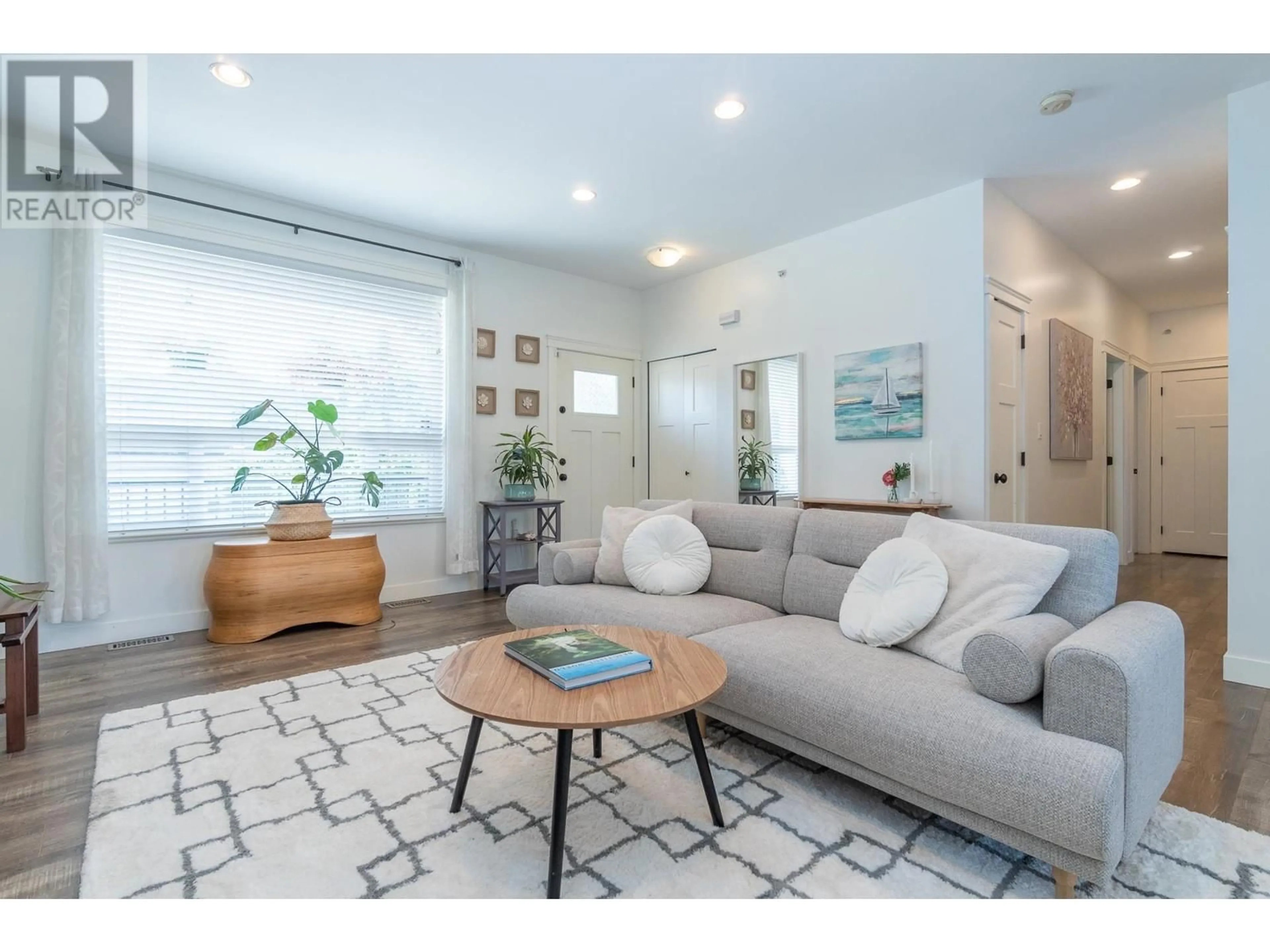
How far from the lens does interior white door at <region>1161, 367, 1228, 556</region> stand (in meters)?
6.28

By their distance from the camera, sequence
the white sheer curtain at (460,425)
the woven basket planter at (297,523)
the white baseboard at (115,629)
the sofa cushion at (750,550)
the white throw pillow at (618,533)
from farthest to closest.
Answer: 1. the white sheer curtain at (460,425)
2. the woven basket planter at (297,523)
3. the white baseboard at (115,629)
4. the white throw pillow at (618,533)
5. the sofa cushion at (750,550)

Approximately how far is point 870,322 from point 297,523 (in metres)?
3.93

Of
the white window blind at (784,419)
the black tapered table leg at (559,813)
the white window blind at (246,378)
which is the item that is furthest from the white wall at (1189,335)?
the black tapered table leg at (559,813)

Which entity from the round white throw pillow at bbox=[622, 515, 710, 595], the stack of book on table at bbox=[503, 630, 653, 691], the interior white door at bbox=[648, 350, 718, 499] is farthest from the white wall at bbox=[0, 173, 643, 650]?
the stack of book on table at bbox=[503, 630, 653, 691]

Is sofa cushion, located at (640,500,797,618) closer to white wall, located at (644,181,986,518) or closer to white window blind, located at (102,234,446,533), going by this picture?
white wall, located at (644,181,986,518)

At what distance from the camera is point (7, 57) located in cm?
253

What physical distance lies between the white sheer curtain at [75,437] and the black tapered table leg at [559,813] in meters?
3.33

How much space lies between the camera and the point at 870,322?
4.10 m

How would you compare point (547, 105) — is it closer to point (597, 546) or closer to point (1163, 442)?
point (597, 546)

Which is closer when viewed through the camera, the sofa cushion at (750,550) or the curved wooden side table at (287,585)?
the sofa cushion at (750,550)

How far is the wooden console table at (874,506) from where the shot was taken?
3.68 metres

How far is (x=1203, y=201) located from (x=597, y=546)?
4.50 m

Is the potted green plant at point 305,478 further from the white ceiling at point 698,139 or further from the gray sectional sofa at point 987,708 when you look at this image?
the gray sectional sofa at point 987,708
